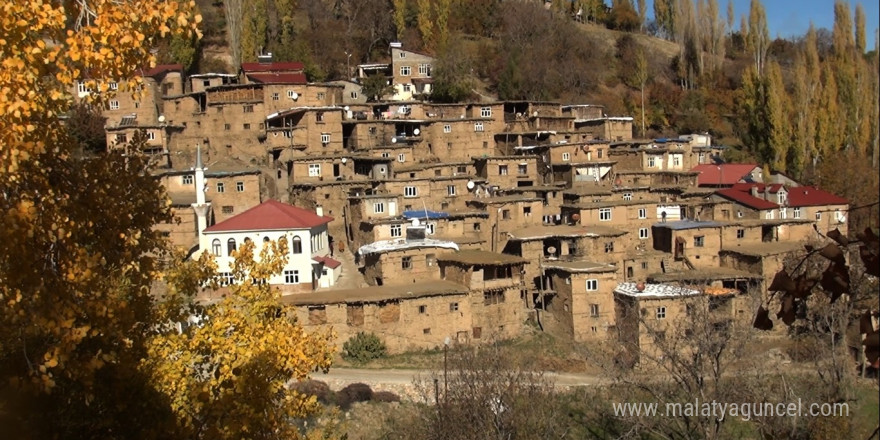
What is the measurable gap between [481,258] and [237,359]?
59.4 ft

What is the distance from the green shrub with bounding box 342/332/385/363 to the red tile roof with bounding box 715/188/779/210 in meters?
17.9

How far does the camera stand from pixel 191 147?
3475 cm

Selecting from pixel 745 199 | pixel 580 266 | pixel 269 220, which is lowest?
pixel 580 266

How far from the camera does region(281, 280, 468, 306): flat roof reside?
23203 mm

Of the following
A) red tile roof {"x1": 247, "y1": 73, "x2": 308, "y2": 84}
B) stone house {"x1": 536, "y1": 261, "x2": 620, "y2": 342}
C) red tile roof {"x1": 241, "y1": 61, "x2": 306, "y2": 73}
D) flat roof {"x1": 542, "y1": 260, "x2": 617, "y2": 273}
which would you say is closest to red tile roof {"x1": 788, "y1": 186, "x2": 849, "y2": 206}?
flat roof {"x1": 542, "y1": 260, "x2": 617, "y2": 273}

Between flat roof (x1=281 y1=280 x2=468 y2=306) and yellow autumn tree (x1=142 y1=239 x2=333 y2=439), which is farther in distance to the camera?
flat roof (x1=281 y1=280 x2=468 y2=306)

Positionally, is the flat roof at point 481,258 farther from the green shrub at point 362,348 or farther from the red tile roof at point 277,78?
the red tile roof at point 277,78

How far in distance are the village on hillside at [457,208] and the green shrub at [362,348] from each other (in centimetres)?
32

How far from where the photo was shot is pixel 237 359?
7.47m

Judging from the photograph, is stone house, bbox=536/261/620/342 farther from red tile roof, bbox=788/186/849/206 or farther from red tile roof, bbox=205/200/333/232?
red tile roof, bbox=788/186/849/206

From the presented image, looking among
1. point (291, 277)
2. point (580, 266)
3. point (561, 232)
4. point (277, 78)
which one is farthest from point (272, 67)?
point (580, 266)

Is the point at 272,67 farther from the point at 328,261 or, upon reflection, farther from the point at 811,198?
the point at 811,198

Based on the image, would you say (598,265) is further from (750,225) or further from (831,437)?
(831,437)

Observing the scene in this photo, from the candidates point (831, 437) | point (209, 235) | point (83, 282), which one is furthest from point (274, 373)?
point (209, 235)
